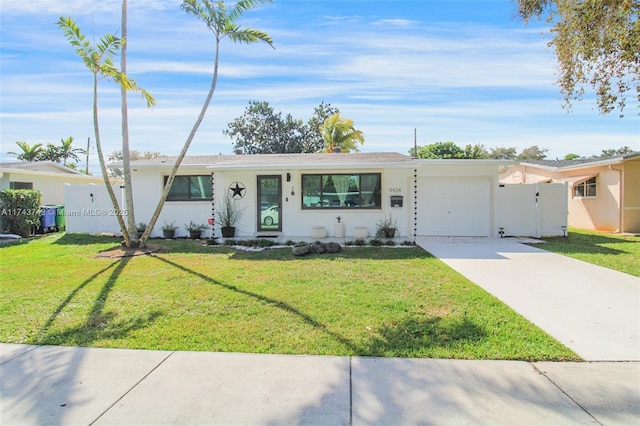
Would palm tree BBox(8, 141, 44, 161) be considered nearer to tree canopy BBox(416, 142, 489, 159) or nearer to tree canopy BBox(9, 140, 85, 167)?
tree canopy BBox(9, 140, 85, 167)

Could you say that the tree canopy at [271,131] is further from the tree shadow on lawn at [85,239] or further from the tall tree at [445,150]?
the tree shadow on lawn at [85,239]

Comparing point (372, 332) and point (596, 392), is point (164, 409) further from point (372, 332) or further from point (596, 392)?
point (596, 392)

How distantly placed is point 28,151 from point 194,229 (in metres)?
25.3

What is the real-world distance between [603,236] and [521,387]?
512 inches

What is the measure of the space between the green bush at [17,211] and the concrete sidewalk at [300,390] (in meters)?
11.6

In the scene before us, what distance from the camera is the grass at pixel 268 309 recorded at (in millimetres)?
3777

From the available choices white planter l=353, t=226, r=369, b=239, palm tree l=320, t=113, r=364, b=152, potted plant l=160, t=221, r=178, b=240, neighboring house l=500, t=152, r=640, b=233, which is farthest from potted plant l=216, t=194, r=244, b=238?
palm tree l=320, t=113, r=364, b=152

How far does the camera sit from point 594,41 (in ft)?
23.3

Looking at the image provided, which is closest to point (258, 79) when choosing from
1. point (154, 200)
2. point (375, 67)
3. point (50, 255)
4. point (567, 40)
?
point (375, 67)

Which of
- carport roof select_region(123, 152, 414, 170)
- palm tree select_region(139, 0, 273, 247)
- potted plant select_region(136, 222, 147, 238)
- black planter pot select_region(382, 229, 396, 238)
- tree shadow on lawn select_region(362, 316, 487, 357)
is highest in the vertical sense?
palm tree select_region(139, 0, 273, 247)

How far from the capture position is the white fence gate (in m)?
12.4

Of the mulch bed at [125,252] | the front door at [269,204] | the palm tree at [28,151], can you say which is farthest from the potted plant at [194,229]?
the palm tree at [28,151]

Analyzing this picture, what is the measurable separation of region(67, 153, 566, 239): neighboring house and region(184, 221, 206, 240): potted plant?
0.66 ft

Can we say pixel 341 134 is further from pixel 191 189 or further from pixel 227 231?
pixel 227 231
